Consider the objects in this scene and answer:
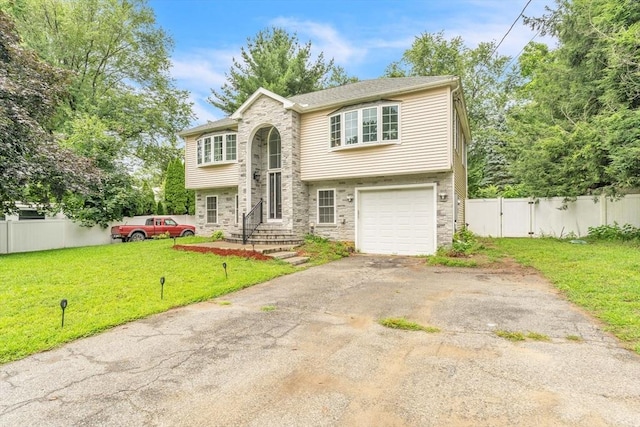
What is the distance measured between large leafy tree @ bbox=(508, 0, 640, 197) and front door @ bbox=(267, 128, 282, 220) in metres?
10.1

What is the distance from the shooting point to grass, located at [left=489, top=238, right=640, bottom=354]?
4.20 meters

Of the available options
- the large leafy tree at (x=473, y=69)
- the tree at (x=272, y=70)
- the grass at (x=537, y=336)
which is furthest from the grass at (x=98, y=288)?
the large leafy tree at (x=473, y=69)

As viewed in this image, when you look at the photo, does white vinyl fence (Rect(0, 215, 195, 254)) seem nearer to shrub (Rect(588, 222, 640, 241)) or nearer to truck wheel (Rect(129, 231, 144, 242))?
truck wheel (Rect(129, 231, 144, 242))

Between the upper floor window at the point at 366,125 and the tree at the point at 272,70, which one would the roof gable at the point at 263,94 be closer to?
the upper floor window at the point at 366,125

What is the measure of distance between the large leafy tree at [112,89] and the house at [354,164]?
244 inches

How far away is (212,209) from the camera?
1582cm

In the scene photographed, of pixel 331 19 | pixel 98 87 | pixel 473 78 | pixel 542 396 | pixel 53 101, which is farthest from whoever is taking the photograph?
pixel 473 78

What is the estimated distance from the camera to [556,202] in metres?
13.5

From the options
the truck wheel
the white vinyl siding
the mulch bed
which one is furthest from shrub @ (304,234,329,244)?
the truck wheel

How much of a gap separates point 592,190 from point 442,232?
25.5 ft

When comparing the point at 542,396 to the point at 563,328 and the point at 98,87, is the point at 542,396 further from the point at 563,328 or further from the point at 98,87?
the point at 98,87

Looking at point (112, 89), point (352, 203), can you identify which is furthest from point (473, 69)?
point (112, 89)

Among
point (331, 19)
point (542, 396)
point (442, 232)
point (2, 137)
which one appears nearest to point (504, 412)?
point (542, 396)

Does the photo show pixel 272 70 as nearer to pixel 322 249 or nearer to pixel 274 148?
pixel 274 148
